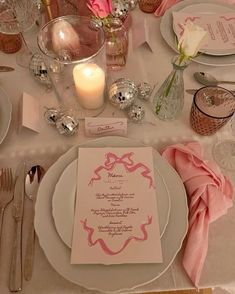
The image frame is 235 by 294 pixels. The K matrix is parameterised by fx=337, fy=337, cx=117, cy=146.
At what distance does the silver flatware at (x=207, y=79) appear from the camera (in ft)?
2.51

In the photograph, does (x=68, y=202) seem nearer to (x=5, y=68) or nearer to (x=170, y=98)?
(x=170, y=98)

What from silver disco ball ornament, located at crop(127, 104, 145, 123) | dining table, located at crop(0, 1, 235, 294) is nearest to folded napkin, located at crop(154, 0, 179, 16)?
dining table, located at crop(0, 1, 235, 294)

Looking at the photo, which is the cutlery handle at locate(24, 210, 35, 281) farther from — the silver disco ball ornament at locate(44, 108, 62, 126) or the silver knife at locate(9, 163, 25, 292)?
the silver disco ball ornament at locate(44, 108, 62, 126)

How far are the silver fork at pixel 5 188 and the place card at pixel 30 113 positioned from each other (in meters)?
0.11

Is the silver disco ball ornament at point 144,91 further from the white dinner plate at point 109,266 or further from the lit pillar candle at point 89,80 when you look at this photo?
the white dinner plate at point 109,266

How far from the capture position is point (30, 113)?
71 centimetres

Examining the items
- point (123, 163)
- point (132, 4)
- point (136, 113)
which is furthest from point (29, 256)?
point (132, 4)

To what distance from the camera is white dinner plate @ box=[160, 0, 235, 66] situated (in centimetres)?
80

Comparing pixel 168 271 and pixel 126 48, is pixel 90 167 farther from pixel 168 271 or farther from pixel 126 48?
pixel 126 48

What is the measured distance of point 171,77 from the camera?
68 cm

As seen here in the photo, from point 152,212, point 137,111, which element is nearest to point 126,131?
point 137,111

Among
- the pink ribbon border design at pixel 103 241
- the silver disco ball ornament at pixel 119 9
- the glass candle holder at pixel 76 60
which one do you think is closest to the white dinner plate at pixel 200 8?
the silver disco ball ornament at pixel 119 9

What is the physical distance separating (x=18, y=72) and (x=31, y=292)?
501 millimetres

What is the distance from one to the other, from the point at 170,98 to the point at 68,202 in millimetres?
307
